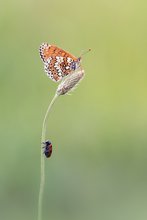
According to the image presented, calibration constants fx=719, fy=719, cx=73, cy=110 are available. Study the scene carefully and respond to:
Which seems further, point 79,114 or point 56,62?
point 79,114

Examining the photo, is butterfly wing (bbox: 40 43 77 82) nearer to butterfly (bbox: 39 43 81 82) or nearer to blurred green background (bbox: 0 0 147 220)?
butterfly (bbox: 39 43 81 82)

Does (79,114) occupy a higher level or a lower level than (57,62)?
higher

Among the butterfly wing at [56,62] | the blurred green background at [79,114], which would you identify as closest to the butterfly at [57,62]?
the butterfly wing at [56,62]

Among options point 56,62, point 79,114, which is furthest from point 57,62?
point 79,114

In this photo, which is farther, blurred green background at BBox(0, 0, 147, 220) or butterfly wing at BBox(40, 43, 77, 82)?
blurred green background at BBox(0, 0, 147, 220)

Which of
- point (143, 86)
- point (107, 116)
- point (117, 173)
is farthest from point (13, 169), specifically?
point (143, 86)

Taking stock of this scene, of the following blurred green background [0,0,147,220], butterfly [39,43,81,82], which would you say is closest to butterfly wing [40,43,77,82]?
butterfly [39,43,81,82]

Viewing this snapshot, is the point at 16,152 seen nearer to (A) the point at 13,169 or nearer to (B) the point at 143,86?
(A) the point at 13,169

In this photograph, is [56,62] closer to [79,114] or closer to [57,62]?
[57,62]

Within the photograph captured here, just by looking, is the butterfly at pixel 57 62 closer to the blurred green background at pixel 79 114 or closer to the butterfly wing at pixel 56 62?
the butterfly wing at pixel 56 62
